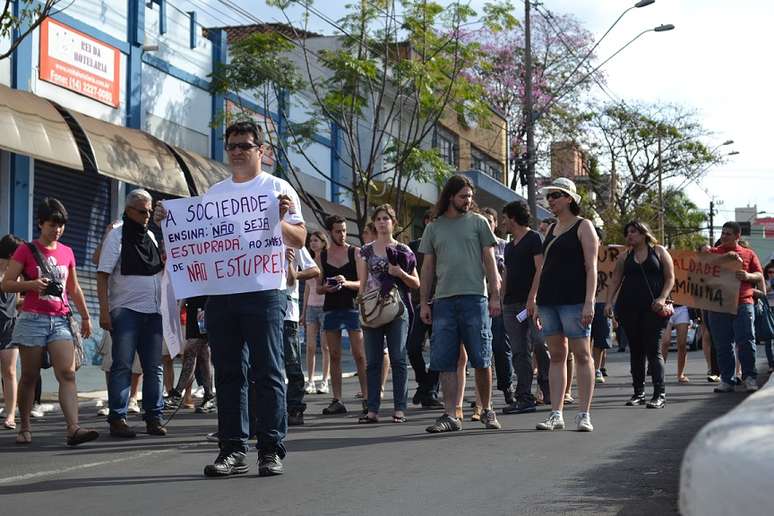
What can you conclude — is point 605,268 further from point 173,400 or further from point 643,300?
point 173,400

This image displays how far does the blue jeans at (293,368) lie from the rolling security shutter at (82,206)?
966cm

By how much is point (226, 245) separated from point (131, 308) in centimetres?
245

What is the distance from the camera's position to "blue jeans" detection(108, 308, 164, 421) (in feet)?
29.0

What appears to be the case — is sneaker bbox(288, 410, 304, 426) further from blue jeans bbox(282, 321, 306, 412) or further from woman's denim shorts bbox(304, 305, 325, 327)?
woman's denim shorts bbox(304, 305, 325, 327)

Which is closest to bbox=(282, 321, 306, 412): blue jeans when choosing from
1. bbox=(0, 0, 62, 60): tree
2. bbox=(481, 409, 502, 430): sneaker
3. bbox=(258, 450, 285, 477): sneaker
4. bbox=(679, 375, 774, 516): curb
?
bbox=(481, 409, 502, 430): sneaker

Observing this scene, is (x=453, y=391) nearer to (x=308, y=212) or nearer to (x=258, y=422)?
(x=258, y=422)

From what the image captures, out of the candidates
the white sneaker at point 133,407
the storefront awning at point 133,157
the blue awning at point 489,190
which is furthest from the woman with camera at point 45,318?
the blue awning at point 489,190

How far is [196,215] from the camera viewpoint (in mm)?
6895

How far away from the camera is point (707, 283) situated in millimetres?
13500

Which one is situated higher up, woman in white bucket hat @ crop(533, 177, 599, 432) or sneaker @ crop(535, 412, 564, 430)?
woman in white bucket hat @ crop(533, 177, 599, 432)

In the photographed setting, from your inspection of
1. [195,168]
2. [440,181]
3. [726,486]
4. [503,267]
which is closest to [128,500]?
[726,486]

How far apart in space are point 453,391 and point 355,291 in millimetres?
→ 2682

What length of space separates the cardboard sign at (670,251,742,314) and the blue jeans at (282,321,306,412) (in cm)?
560

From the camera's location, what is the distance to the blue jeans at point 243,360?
6543 mm
